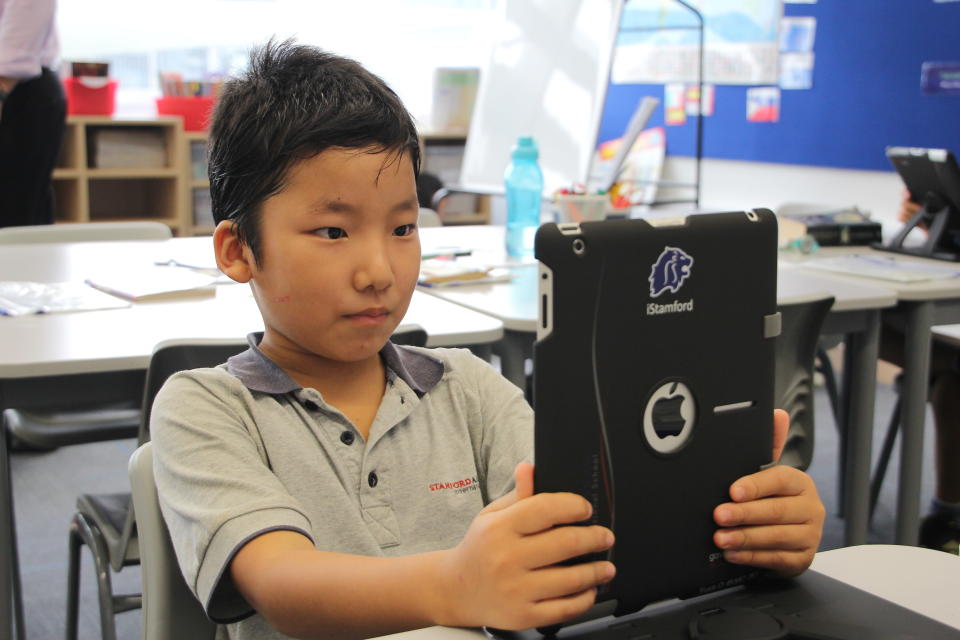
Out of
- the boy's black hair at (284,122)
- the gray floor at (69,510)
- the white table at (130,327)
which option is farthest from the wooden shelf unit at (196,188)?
the boy's black hair at (284,122)

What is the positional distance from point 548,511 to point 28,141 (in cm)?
332

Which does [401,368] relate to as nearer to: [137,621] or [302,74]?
[302,74]

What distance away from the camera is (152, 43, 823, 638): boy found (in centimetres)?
73

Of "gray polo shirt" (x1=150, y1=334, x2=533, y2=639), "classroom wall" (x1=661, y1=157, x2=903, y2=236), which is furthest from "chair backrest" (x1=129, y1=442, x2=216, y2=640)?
"classroom wall" (x1=661, y1=157, x2=903, y2=236)

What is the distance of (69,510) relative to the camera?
2.91 metres

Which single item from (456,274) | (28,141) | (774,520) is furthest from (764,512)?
(28,141)

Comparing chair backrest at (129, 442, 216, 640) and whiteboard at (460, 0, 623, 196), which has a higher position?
whiteboard at (460, 0, 623, 196)

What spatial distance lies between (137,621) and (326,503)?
1644 mm

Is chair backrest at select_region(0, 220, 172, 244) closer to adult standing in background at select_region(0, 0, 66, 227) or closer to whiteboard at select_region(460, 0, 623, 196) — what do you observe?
adult standing in background at select_region(0, 0, 66, 227)

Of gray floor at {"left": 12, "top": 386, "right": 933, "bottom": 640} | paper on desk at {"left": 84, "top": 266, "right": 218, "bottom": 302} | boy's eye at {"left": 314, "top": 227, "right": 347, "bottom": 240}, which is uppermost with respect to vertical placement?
boy's eye at {"left": 314, "top": 227, "right": 347, "bottom": 240}

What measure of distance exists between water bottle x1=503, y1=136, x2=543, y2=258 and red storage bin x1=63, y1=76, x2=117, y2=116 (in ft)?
9.37

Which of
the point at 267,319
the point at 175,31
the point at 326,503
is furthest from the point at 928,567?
the point at 175,31

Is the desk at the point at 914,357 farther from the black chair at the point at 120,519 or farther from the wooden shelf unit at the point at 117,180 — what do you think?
the wooden shelf unit at the point at 117,180

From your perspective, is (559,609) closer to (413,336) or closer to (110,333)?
(413,336)
